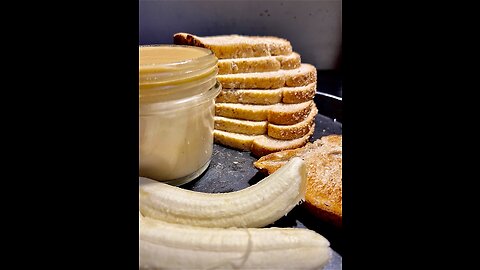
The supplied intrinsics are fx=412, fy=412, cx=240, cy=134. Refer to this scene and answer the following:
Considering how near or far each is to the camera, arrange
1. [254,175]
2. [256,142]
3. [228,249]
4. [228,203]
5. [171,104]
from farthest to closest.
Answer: [256,142], [254,175], [171,104], [228,203], [228,249]

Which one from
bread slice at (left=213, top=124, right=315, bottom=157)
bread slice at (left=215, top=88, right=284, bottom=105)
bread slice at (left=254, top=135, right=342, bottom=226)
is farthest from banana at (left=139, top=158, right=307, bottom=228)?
bread slice at (left=215, top=88, right=284, bottom=105)

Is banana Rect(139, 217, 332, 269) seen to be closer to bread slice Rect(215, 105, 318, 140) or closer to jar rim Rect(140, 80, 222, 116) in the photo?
jar rim Rect(140, 80, 222, 116)

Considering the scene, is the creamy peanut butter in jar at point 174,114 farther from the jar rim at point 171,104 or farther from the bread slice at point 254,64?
the bread slice at point 254,64

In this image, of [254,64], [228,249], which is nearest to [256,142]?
[254,64]

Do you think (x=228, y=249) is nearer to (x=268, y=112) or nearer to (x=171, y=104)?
(x=171, y=104)

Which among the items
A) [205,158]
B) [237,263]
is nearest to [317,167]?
[205,158]
